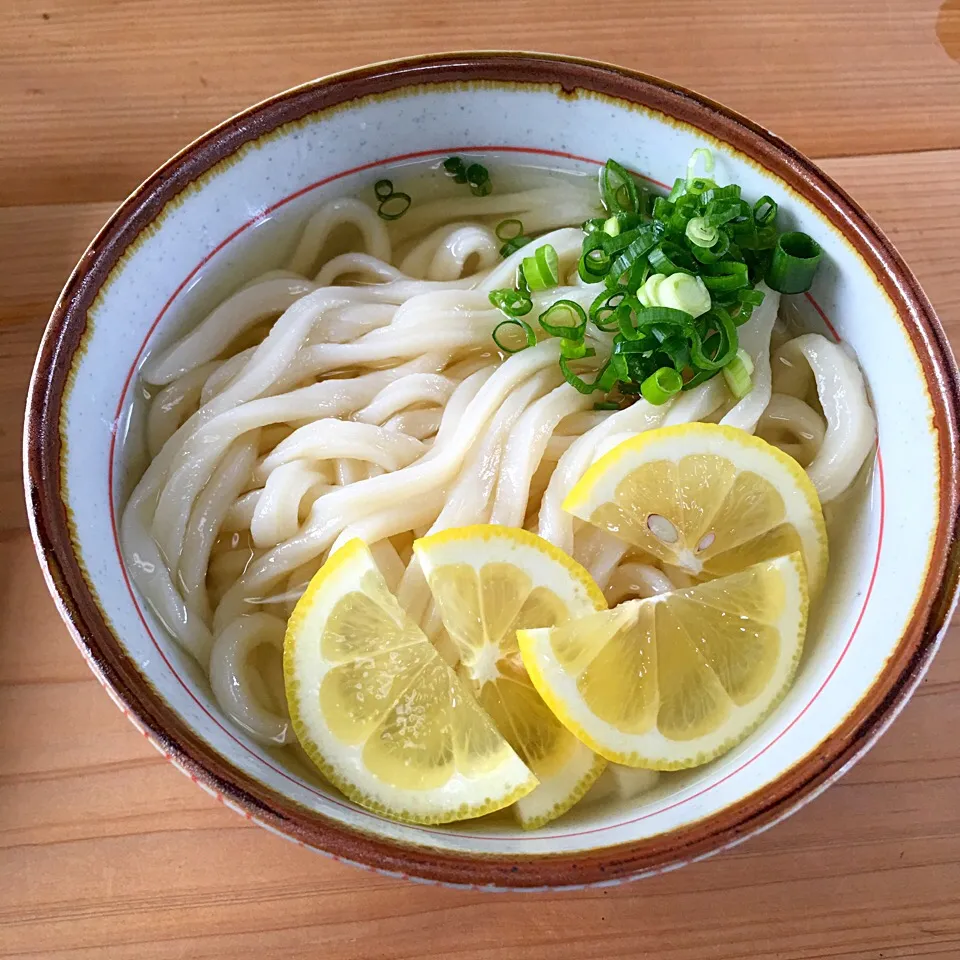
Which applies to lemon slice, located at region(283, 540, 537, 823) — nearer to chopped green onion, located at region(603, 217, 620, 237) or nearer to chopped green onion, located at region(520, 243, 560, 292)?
chopped green onion, located at region(520, 243, 560, 292)

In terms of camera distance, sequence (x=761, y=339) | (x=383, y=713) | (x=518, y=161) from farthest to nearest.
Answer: (x=518, y=161) → (x=761, y=339) → (x=383, y=713)

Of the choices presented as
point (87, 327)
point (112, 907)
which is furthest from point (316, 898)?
point (87, 327)

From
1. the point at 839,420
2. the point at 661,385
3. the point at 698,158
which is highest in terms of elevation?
the point at 698,158

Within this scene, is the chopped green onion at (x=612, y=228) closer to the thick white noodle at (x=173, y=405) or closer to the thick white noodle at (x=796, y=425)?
the thick white noodle at (x=796, y=425)

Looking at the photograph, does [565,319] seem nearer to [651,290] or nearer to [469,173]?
[651,290]

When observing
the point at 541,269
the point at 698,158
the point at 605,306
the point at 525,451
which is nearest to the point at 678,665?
the point at 525,451
